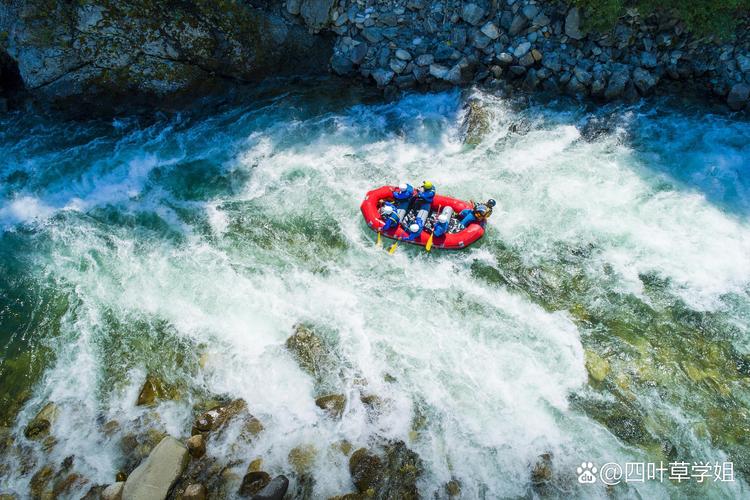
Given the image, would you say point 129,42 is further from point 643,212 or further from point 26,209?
point 643,212

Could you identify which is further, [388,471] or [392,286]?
[392,286]

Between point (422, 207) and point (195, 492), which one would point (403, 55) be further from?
point (195, 492)

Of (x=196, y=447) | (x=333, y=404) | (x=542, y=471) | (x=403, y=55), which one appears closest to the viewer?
(x=542, y=471)

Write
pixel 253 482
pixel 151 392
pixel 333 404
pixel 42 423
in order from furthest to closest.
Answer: pixel 151 392 → pixel 333 404 → pixel 42 423 → pixel 253 482

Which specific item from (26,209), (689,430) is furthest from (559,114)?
(26,209)

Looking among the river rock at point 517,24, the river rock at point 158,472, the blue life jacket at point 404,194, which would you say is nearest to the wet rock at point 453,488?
the river rock at point 158,472

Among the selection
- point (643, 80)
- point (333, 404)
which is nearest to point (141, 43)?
point (333, 404)
